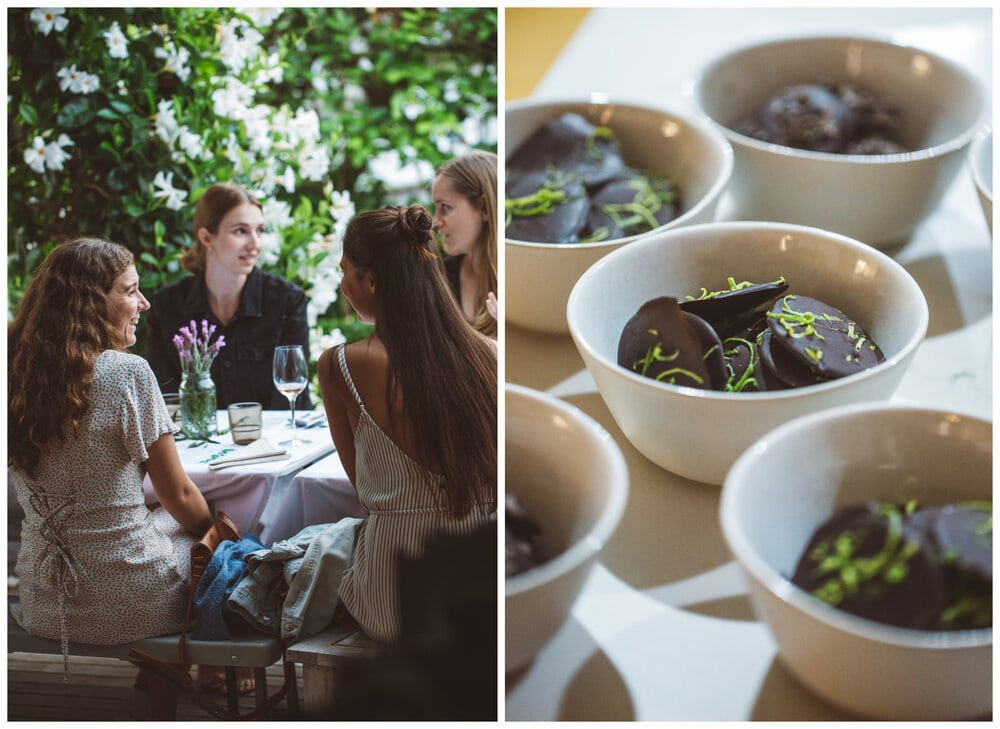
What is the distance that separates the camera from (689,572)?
1.12 meters

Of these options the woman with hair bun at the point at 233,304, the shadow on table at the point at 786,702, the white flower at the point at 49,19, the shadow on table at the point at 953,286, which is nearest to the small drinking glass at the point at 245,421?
the woman with hair bun at the point at 233,304

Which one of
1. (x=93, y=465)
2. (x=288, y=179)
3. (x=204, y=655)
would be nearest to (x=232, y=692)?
(x=204, y=655)

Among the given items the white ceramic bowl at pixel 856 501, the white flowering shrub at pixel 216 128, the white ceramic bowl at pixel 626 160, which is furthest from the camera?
the white flowering shrub at pixel 216 128

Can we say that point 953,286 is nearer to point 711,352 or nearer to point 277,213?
point 711,352

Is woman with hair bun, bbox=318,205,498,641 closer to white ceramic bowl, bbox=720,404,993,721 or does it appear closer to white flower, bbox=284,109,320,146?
white flower, bbox=284,109,320,146

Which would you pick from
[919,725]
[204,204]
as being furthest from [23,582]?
[919,725]

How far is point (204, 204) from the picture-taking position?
137 cm

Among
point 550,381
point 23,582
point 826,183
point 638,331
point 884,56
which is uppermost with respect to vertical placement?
point 884,56

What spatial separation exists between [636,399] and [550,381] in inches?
9.2

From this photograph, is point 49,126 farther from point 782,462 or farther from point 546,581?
point 782,462

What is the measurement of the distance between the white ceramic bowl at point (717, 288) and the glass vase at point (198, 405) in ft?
1.71

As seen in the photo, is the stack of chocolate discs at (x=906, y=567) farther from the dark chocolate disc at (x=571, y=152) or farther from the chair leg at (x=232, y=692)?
the chair leg at (x=232, y=692)

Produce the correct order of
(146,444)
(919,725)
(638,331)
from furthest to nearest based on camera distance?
(146,444) < (638,331) < (919,725)

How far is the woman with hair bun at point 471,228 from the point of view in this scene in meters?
1.27
